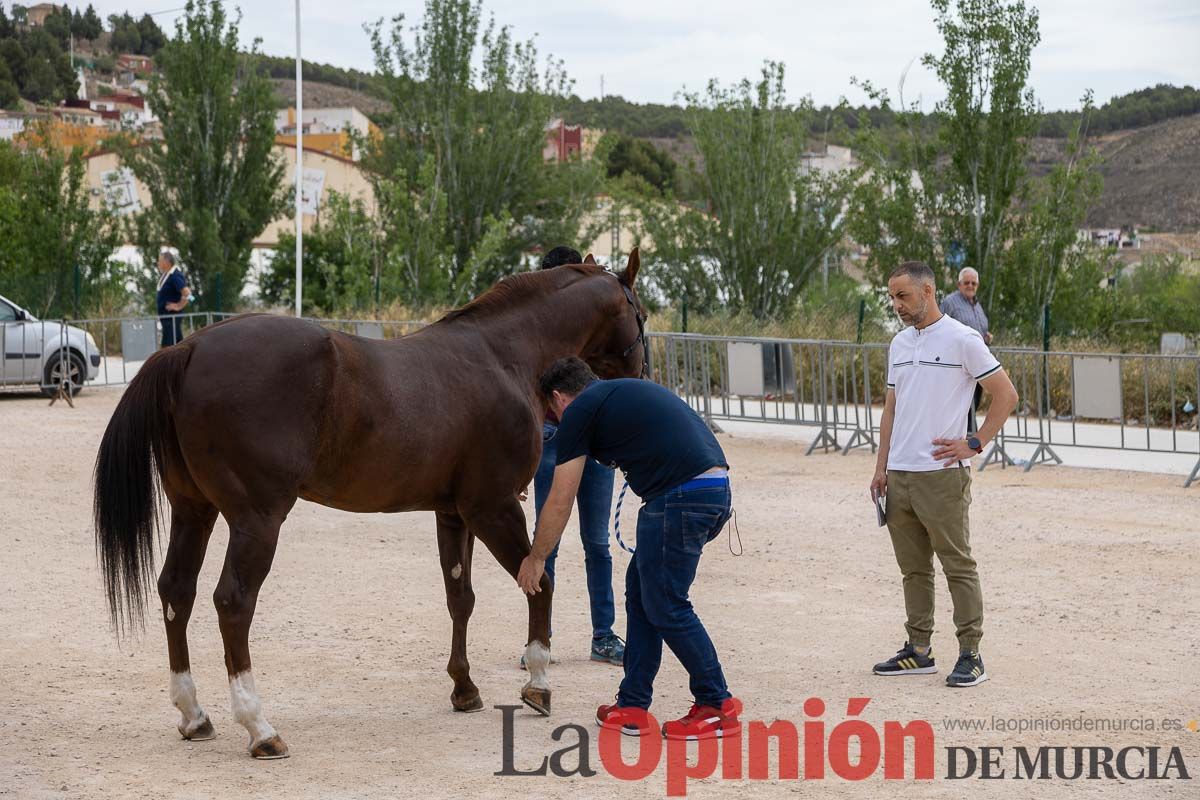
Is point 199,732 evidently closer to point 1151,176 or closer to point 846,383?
point 846,383

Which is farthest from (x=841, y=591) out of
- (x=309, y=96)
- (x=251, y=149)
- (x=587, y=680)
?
(x=309, y=96)

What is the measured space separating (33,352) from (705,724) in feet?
50.9

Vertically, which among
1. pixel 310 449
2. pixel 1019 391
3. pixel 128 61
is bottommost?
pixel 1019 391

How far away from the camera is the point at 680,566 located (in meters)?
5.56

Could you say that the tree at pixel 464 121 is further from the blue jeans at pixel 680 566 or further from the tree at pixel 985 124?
the blue jeans at pixel 680 566

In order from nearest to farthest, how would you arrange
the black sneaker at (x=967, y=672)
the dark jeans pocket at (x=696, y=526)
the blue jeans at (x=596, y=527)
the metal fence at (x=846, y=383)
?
the dark jeans pocket at (x=696, y=526) → the black sneaker at (x=967, y=672) → the blue jeans at (x=596, y=527) → the metal fence at (x=846, y=383)

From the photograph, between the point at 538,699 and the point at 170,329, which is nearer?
the point at 538,699

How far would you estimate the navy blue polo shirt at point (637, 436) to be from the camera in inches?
215

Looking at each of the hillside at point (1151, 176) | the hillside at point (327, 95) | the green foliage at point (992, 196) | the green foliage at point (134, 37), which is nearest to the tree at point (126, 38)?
the green foliage at point (134, 37)

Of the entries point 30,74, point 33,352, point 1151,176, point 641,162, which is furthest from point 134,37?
point 33,352

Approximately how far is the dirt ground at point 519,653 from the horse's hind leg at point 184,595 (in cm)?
13

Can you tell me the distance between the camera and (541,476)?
Result: 711 cm

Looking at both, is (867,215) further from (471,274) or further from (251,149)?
(251,149)

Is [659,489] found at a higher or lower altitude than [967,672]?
higher
